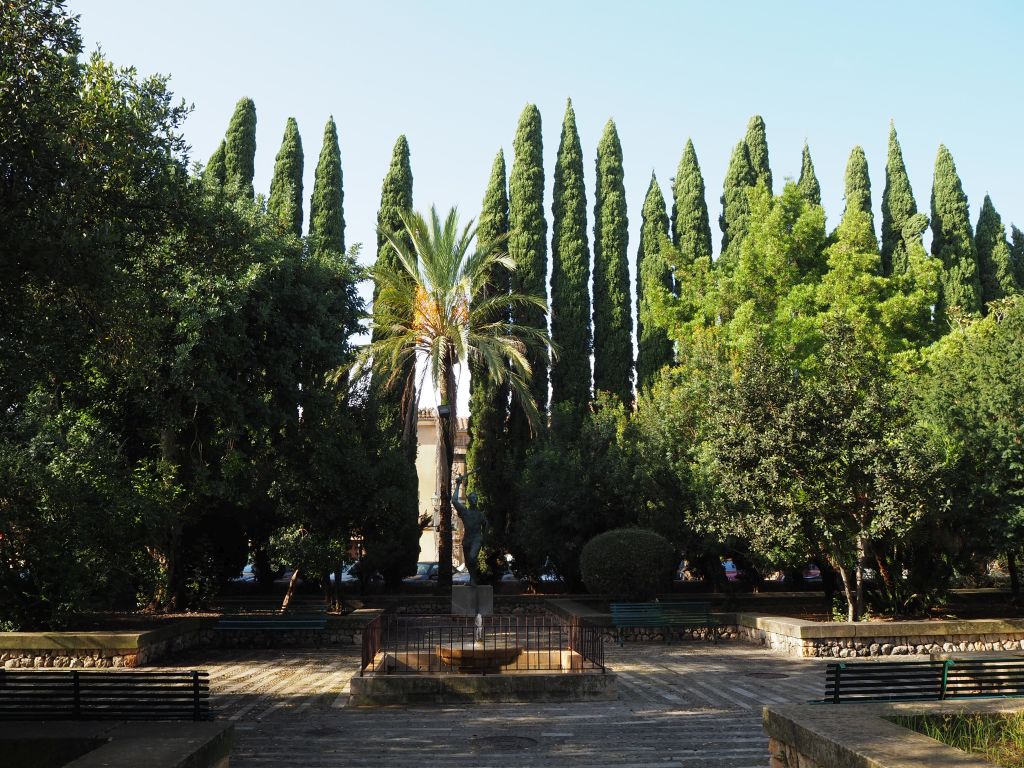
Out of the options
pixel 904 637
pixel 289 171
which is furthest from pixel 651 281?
pixel 904 637

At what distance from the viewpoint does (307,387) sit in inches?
793

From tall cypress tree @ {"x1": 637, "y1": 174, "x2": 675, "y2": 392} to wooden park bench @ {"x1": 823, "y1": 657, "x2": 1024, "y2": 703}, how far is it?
26.3m

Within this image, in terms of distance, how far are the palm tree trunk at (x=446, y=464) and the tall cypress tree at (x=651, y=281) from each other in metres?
10.5

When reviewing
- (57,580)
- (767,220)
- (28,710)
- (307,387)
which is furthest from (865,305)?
(28,710)

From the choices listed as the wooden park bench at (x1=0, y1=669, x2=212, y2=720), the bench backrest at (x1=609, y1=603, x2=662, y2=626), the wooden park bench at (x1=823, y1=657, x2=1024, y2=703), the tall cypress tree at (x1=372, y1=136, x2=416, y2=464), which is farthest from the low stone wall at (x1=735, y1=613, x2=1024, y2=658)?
the tall cypress tree at (x1=372, y1=136, x2=416, y2=464)

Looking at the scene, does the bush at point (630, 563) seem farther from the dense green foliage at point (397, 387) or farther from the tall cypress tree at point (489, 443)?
the tall cypress tree at point (489, 443)

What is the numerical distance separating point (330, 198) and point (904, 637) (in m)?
31.2

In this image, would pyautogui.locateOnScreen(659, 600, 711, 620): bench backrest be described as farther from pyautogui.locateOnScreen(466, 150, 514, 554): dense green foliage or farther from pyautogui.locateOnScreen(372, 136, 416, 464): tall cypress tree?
pyautogui.locateOnScreen(466, 150, 514, 554): dense green foliage

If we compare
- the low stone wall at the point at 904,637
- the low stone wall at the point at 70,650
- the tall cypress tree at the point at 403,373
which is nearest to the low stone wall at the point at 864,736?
the low stone wall at the point at 904,637

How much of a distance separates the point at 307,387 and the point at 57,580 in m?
6.63

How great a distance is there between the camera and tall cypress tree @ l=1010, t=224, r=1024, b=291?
45.7 meters

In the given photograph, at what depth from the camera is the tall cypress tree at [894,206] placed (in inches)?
1714

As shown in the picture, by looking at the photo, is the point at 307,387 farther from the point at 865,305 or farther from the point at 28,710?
the point at 865,305

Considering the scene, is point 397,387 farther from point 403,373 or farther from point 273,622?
point 273,622
